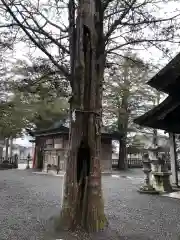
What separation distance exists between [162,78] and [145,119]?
161 cm

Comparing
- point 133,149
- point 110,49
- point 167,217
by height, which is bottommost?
point 167,217

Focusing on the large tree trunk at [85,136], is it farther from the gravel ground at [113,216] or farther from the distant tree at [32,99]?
the distant tree at [32,99]

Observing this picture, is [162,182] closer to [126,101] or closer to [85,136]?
[85,136]

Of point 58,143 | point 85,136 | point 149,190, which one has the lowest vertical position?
point 149,190

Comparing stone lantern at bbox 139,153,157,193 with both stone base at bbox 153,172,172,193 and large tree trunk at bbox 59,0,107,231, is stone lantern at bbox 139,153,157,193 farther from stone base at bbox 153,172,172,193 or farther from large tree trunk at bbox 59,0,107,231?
large tree trunk at bbox 59,0,107,231

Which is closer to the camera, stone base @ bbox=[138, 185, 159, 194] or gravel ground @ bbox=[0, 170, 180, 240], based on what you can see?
gravel ground @ bbox=[0, 170, 180, 240]

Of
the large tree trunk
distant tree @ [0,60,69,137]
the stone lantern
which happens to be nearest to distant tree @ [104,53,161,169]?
distant tree @ [0,60,69,137]

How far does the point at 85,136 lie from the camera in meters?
5.49

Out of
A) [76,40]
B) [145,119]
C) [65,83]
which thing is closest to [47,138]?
[145,119]

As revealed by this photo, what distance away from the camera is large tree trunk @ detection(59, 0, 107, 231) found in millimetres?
5312

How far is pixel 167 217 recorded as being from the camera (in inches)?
266

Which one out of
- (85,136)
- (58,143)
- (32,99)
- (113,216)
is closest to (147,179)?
(113,216)

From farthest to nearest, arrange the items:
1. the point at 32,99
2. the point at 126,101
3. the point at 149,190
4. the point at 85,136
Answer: the point at 126,101, the point at 32,99, the point at 149,190, the point at 85,136

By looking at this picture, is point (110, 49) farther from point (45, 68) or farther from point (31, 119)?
point (31, 119)
